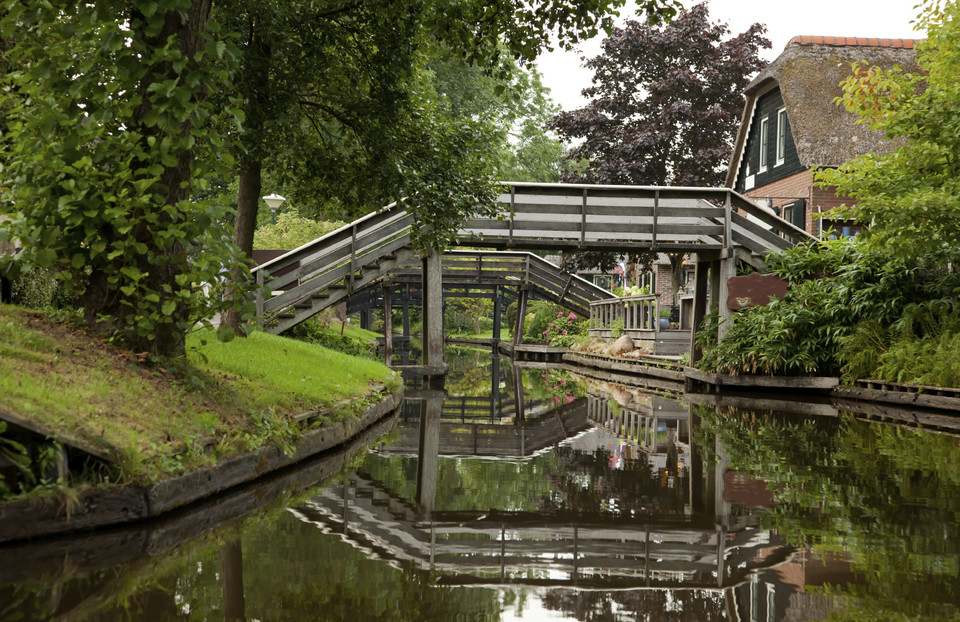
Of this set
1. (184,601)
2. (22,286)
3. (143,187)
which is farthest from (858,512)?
(22,286)

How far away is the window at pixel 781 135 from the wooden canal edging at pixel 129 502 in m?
23.6

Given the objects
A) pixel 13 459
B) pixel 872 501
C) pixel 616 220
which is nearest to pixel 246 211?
pixel 616 220

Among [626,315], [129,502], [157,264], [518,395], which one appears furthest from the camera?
[626,315]

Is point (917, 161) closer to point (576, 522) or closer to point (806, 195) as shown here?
point (806, 195)

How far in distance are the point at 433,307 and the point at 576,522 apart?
497 inches

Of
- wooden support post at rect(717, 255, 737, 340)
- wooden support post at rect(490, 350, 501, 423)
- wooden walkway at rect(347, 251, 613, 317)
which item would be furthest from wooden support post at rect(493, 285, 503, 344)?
wooden support post at rect(717, 255, 737, 340)

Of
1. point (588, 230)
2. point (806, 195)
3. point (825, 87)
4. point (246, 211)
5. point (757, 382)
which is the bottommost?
point (757, 382)

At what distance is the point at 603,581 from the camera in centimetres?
430

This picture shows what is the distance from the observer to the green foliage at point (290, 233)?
3438 cm

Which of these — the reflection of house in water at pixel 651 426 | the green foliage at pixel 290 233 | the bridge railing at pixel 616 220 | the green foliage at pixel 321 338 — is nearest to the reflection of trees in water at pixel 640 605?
the reflection of house in water at pixel 651 426

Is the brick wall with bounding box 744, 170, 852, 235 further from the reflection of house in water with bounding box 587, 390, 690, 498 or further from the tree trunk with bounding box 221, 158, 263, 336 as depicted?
the tree trunk with bounding box 221, 158, 263, 336

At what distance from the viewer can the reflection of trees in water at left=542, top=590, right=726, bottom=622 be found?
3.75m

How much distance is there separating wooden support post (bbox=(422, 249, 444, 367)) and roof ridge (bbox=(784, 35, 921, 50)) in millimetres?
15369

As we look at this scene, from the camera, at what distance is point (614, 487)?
6.94 metres
